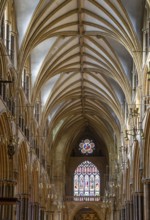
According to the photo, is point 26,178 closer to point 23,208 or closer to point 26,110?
point 23,208

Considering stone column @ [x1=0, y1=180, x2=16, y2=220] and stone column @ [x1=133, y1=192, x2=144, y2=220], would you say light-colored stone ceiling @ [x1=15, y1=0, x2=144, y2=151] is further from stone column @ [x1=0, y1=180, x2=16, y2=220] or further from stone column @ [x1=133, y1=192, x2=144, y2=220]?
stone column @ [x1=0, y1=180, x2=16, y2=220]

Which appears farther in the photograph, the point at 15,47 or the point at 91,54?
the point at 91,54

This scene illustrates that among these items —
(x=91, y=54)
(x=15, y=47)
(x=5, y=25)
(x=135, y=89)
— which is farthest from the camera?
(x=91, y=54)

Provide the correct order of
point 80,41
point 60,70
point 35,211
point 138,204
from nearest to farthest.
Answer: point 138,204
point 80,41
point 60,70
point 35,211

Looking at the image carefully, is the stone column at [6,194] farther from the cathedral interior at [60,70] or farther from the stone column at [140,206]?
the stone column at [140,206]

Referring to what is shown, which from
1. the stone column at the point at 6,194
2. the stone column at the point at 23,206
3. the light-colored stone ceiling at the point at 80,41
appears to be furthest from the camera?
the stone column at the point at 23,206

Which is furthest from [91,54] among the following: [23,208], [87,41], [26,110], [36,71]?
[23,208]

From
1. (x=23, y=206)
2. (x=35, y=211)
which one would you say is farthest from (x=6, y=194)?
(x=35, y=211)

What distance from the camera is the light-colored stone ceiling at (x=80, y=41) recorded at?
34.9 meters

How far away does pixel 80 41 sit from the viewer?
42.7m

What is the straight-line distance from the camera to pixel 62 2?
35.9 metres

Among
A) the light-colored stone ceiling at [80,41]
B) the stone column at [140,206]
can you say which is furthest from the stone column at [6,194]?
the stone column at [140,206]

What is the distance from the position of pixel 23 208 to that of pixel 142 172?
40.9ft

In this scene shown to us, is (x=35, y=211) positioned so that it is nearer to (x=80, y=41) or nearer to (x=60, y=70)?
(x=60, y=70)
